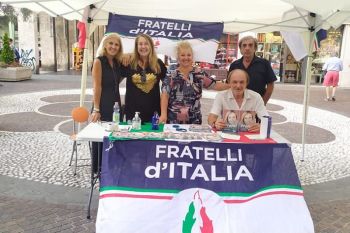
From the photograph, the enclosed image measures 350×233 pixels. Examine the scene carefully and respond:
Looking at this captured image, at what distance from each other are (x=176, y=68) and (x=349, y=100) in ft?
38.9

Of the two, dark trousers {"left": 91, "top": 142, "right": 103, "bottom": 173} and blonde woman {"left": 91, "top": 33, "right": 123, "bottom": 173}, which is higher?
blonde woman {"left": 91, "top": 33, "right": 123, "bottom": 173}

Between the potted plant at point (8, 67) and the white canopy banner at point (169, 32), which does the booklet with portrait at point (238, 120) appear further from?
the potted plant at point (8, 67)

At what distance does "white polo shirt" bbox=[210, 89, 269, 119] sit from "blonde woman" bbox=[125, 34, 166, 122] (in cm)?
70

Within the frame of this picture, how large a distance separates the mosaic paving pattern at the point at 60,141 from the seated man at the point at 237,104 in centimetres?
177

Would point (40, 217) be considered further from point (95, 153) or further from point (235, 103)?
point (235, 103)

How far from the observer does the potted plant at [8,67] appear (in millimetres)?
16141

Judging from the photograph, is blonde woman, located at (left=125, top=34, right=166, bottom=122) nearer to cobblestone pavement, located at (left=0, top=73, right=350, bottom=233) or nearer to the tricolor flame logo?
cobblestone pavement, located at (left=0, top=73, right=350, bottom=233)

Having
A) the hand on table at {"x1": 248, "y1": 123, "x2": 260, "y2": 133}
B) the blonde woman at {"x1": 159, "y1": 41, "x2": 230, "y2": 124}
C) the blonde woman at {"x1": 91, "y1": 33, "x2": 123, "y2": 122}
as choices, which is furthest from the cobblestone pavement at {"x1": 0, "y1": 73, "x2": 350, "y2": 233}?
the blonde woman at {"x1": 159, "y1": 41, "x2": 230, "y2": 124}

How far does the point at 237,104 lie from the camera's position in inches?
155

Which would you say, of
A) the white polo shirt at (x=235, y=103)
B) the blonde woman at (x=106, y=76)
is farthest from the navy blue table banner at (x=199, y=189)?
the blonde woman at (x=106, y=76)

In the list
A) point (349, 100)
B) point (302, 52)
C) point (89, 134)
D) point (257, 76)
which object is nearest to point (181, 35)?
point (257, 76)

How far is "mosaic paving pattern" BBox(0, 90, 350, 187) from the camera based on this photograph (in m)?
5.21

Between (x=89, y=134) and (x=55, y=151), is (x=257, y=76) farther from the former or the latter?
(x=55, y=151)

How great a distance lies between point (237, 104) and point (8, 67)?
1509cm
